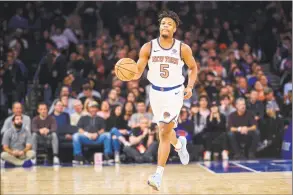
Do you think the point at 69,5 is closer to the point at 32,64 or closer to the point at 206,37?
the point at 32,64

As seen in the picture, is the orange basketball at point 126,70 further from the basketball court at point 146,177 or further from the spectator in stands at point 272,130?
the spectator in stands at point 272,130

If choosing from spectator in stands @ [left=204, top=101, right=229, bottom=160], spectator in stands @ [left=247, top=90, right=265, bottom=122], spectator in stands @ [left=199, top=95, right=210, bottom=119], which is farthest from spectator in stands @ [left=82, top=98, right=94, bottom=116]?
spectator in stands @ [left=247, top=90, right=265, bottom=122]

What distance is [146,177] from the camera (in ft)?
32.3

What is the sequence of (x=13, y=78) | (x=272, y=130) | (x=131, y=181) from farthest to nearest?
1. (x=13, y=78)
2. (x=272, y=130)
3. (x=131, y=181)

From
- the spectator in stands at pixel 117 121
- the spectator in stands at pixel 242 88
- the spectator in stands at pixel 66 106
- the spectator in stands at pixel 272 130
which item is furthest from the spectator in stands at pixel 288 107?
the spectator in stands at pixel 66 106

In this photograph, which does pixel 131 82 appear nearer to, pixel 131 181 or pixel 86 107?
pixel 86 107

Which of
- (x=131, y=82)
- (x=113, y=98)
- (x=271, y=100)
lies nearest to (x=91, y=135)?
(x=113, y=98)

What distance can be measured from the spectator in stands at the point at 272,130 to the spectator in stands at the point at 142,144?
2.69 metres

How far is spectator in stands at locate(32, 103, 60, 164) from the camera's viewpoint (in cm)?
1202

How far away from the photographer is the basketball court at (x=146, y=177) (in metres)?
8.47

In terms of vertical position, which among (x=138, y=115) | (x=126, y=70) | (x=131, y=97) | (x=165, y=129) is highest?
(x=126, y=70)

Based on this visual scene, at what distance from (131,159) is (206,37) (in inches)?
244

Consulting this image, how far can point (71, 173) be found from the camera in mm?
10438

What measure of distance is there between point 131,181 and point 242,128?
4024mm
